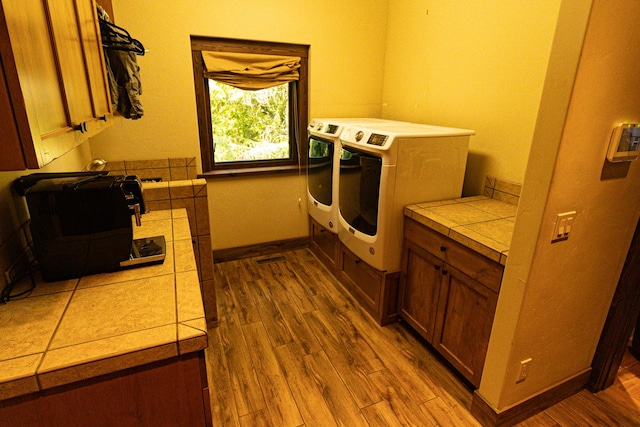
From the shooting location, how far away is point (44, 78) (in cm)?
83

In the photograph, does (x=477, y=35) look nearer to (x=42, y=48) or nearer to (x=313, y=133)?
Result: (x=313, y=133)

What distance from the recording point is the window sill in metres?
3.07

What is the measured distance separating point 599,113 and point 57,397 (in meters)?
1.89

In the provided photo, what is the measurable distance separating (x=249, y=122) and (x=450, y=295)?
2303 millimetres

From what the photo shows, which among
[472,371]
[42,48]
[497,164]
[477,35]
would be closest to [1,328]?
[42,48]

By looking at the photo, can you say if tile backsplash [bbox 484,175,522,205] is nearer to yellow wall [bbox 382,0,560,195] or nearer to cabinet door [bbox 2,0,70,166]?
yellow wall [bbox 382,0,560,195]

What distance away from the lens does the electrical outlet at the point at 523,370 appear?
156 cm

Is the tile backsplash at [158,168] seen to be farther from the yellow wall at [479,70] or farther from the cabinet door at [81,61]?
the yellow wall at [479,70]

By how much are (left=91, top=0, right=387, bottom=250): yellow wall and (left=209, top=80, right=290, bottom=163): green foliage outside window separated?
0.79 feet

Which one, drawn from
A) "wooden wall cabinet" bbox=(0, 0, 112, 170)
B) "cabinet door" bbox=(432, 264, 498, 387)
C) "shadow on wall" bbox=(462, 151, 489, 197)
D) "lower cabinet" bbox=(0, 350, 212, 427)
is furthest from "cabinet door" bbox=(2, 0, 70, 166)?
"shadow on wall" bbox=(462, 151, 489, 197)

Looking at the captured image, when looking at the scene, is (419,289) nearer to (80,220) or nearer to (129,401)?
(129,401)

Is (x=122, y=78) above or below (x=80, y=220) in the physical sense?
above

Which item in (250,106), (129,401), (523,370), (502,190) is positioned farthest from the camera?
(250,106)

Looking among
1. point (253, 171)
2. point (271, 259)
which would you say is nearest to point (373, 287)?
point (271, 259)
